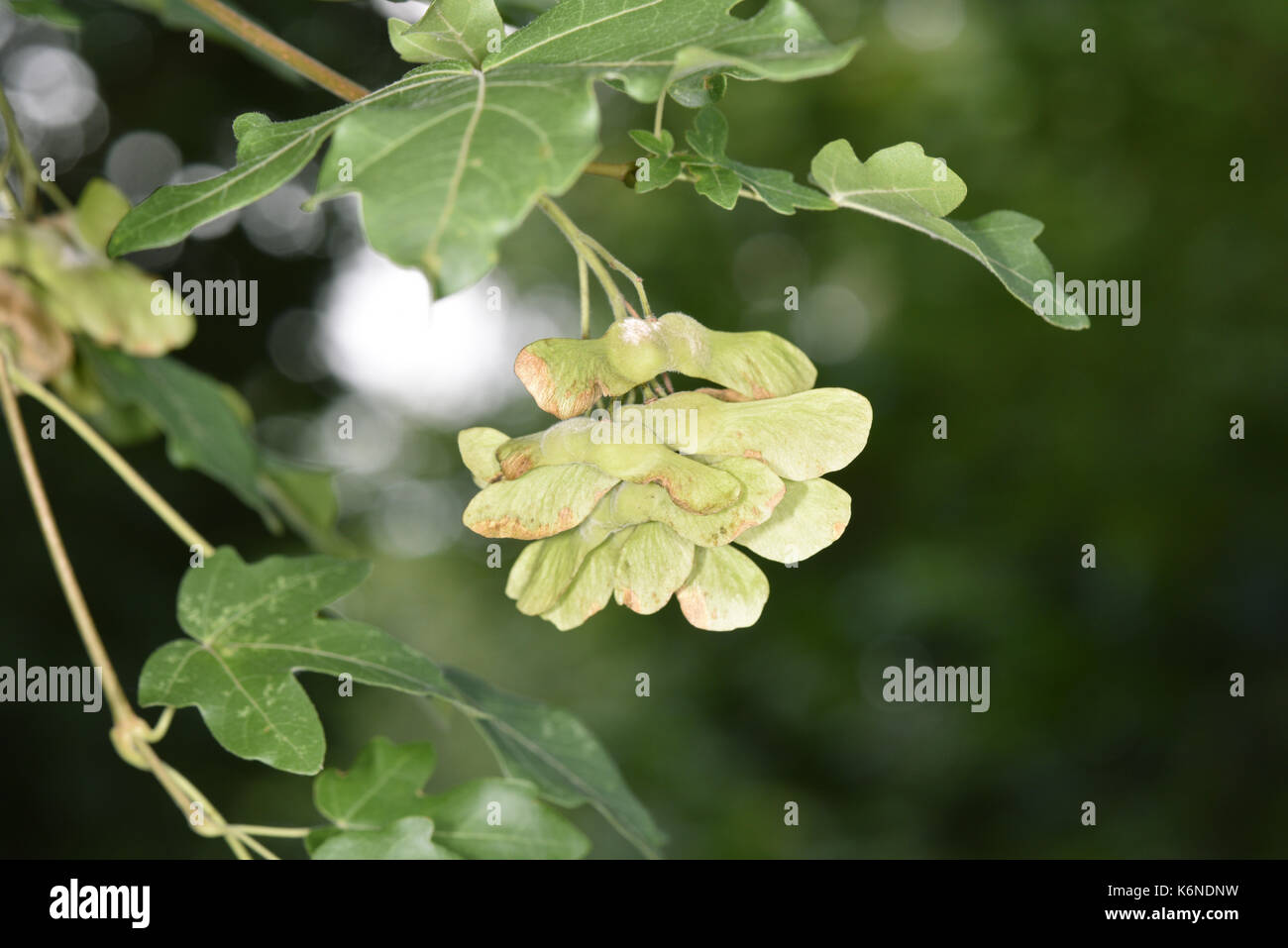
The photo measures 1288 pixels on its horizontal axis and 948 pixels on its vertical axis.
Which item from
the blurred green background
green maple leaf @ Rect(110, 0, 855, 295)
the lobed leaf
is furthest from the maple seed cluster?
the blurred green background

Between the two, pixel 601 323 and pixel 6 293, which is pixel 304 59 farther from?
pixel 601 323

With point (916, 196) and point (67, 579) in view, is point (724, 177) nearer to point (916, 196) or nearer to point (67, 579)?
point (916, 196)

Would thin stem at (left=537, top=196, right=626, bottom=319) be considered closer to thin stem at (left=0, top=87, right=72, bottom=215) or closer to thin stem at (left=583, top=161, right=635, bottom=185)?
thin stem at (left=583, top=161, right=635, bottom=185)

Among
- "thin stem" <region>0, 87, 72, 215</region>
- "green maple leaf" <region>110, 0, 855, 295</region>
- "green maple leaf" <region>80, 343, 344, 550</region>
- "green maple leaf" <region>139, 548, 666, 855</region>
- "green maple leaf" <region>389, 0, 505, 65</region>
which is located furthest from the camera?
"green maple leaf" <region>80, 343, 344, 550</region>

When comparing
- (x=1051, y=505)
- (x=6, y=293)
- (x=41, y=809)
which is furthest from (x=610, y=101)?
(x=6, y=293)

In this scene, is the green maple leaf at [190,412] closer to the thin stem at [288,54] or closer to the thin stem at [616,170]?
the thin stem at [288,54]

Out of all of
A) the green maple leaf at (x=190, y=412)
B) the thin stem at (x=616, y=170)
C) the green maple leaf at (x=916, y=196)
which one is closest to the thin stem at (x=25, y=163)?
the green maple leaf at (x=190, y=412)

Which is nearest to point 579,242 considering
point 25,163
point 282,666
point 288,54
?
point 288,54
